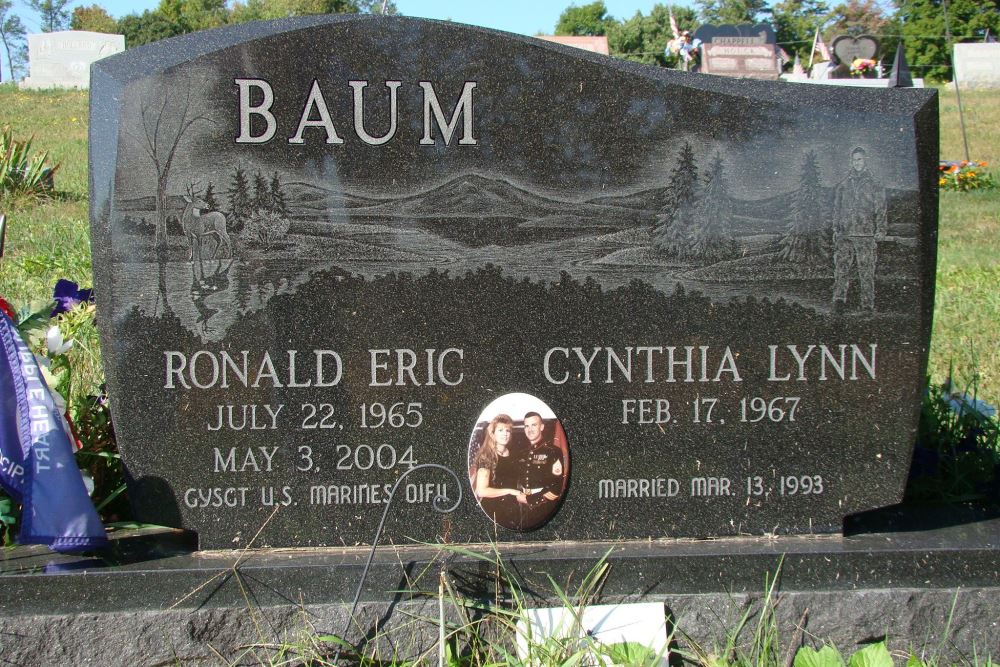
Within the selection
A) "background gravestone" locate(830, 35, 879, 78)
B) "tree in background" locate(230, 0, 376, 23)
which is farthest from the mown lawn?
"tree in background" locate(230, 0, 376, 23)

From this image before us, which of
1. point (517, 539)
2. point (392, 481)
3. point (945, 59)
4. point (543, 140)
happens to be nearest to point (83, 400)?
point (392, 481)

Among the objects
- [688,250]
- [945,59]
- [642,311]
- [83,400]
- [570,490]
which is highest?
[945,59]

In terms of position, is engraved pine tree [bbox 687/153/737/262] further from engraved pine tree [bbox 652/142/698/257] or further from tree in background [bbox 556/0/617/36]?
tree in background [bbox 556/0/617/36]

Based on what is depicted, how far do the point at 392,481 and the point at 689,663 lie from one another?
0.90 metres

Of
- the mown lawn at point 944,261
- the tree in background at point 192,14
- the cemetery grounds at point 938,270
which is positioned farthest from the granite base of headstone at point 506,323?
the tree in background at point 192,14

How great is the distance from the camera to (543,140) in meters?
2.54

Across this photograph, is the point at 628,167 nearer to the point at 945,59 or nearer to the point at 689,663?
the point at 689,663

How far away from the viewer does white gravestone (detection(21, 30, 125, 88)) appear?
79.9 ft

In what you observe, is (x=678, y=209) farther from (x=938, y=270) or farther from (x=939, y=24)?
(x=939, y=24)

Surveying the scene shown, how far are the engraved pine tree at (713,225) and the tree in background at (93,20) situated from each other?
46108 mm

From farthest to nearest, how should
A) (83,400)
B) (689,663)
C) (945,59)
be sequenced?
(945,59) < (83,400) < (689,663)

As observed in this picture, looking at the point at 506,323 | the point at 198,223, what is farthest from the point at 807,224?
the point at 198,223

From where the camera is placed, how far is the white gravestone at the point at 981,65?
26766 mm

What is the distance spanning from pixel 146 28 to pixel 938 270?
3905cm
